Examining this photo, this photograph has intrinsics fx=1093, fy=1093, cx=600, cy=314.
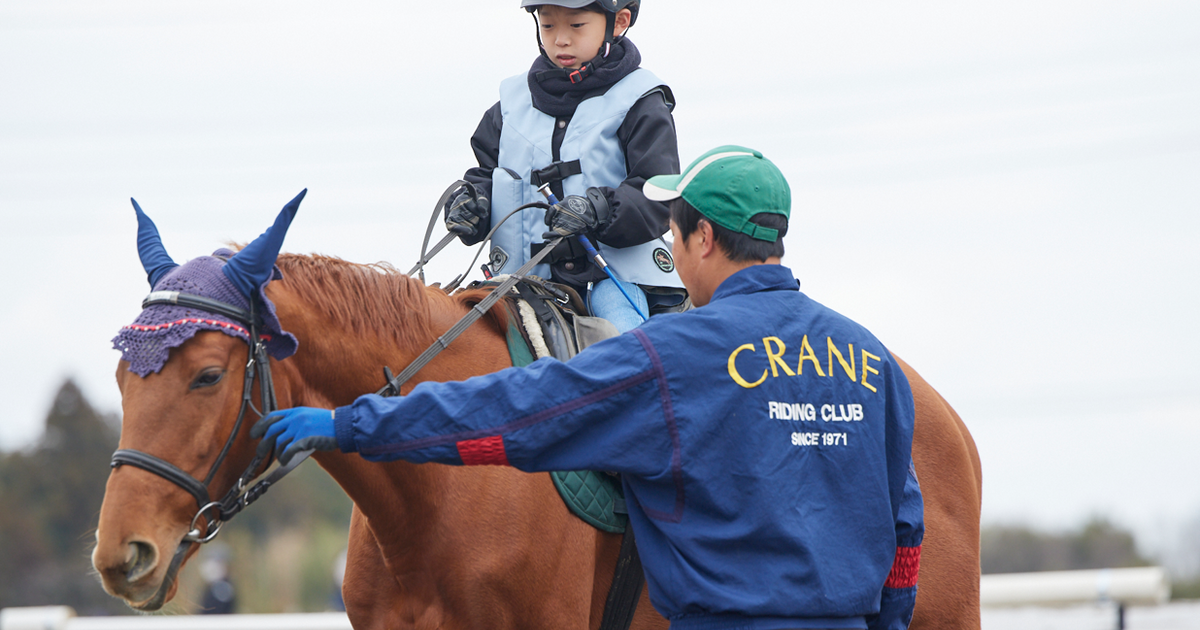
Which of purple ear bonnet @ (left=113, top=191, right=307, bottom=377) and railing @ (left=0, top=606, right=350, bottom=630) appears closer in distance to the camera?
purple ear bonnet @ (left=113, top=191, right=307, bottom=377)

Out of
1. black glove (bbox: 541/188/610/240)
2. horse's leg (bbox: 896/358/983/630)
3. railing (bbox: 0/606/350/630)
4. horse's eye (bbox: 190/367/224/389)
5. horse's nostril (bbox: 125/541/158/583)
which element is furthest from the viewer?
railing (bbox: 0/606/350/630)

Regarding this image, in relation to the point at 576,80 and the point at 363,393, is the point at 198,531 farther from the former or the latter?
the point at 576,80

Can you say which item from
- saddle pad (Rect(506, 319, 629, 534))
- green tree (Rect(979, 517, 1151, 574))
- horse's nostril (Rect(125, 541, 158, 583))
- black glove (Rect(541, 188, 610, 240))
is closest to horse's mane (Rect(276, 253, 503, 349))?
saddle pad (Rect(506, 319, 629, 534))

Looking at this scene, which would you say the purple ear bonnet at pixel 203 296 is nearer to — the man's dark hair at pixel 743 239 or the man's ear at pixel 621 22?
the man's dark hair at pixel 743 239

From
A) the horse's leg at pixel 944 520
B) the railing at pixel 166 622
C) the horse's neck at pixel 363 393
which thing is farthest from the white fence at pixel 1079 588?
the horse's neck at pixel 363 393

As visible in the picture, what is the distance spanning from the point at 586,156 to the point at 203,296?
5.43ft

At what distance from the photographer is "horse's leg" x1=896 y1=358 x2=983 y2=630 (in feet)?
14.0

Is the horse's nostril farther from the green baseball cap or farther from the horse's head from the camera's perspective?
the green baseball cap

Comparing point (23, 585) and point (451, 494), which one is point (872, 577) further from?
point (23, 585)

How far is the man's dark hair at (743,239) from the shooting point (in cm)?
279

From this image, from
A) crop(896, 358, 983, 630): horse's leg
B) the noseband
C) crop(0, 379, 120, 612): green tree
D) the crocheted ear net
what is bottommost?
crop(0, 379, 120, 612): green tree

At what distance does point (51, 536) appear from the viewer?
29.9m

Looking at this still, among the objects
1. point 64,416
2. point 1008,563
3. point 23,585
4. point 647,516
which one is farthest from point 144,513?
point 1008,563

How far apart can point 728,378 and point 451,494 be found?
116 cm
